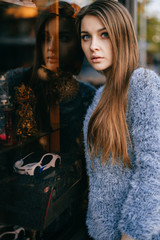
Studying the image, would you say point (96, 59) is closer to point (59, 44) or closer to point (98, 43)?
point (98, 43)

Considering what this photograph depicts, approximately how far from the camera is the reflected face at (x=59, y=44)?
4.94ft

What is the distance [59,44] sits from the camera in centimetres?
158

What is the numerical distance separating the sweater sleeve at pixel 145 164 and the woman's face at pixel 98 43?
0.90 ft

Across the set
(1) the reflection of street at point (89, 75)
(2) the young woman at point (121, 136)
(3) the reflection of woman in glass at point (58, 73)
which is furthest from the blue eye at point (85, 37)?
(1) the reflection of street at point (89, 75)

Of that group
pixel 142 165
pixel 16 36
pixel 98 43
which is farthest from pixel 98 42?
pixel 16 36

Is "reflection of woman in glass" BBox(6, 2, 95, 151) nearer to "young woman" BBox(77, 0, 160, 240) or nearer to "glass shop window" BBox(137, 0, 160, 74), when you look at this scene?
"young woman" BBox(77, 0, 160, 240)

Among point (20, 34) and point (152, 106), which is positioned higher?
point (20, 34)

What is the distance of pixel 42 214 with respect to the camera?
1.18 meters

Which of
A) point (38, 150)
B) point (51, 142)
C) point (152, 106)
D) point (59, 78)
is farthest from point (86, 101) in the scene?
point (152, 106)

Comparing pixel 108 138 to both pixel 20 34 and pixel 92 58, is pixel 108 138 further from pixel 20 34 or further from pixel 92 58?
pixel 20 34

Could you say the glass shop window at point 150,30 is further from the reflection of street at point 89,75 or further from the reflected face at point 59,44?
the reflected face at point 59,44

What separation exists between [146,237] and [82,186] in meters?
0.77

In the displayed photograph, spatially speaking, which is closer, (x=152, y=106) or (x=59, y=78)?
A: (x=152, y=106)

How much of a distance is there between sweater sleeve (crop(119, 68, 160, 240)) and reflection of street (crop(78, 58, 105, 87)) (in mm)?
900
